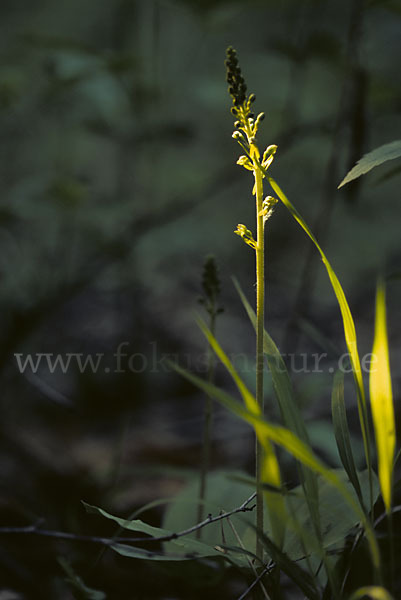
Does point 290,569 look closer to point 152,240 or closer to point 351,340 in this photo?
point 351,340

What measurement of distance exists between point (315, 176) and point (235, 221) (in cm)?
90

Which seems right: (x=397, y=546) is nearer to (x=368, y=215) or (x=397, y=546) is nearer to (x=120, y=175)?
(x=368, y=215)

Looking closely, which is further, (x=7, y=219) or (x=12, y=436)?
(x=7, y=219)

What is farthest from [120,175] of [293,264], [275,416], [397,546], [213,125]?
[397,546]

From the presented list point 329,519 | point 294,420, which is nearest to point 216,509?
point 329,519

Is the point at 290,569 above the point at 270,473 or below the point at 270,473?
below

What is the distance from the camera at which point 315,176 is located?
2.79 m

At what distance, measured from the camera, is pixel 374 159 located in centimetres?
59

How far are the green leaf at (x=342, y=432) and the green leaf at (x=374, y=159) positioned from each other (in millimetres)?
260

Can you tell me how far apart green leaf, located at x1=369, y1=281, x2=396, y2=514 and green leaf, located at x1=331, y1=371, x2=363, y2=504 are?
86mm

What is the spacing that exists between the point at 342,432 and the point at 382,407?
0.40 ft

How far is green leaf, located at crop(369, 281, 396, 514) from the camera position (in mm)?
464

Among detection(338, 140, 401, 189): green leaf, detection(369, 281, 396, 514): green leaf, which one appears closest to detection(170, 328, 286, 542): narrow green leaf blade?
detection(369, 281, 396, 514): green leaf

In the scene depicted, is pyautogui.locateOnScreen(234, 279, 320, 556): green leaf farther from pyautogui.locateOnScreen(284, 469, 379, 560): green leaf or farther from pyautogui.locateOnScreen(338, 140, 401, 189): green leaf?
pyautogui.locateOnScreen(338, 140, 401, 189): green leaf
